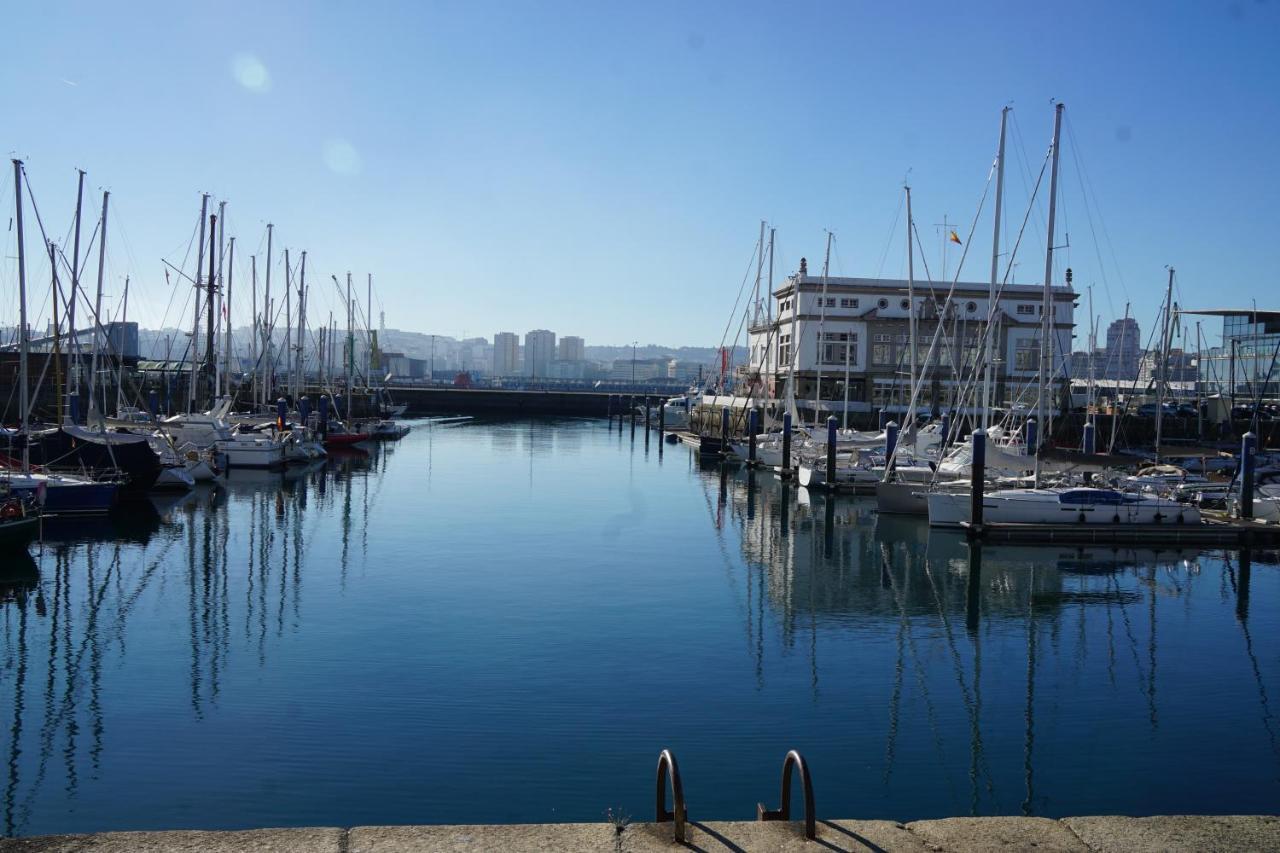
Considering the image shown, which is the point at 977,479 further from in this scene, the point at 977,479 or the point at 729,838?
the point at 729,838

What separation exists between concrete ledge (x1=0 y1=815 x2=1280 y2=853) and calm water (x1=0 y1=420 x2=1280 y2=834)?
439 centimetres

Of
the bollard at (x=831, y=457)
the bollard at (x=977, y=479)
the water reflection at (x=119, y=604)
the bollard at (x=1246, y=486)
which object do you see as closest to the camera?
the water reflection at (x=119, y=604)

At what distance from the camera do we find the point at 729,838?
9.27 metres

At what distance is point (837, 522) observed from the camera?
41.8 metres

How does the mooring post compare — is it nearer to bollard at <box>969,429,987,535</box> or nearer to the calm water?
bollard at <box>969,429,987,535</box>

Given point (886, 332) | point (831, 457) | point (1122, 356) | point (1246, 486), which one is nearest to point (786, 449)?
point (831, 457)

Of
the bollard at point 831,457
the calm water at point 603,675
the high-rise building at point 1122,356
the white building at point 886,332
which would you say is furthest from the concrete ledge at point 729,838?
the white building at point 886,332

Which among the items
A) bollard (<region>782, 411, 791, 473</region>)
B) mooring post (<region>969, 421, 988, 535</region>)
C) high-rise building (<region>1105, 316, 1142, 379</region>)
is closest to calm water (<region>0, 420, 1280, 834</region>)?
mooring post (<region>969, 421, 988, 535</region>)

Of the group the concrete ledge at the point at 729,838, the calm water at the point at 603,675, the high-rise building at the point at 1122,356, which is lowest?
the calm water at the point at 603,675

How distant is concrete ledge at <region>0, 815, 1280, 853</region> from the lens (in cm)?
891

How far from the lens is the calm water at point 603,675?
1466 cm

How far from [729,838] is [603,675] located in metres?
11.0

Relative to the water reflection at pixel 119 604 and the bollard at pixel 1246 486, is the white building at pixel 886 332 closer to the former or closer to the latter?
the bollard at pixel 1246 486

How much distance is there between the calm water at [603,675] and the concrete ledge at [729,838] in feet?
14.4
